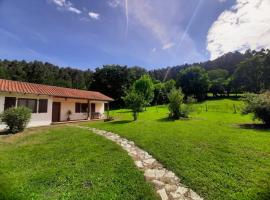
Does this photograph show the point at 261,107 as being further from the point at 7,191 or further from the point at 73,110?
the point at 73,110

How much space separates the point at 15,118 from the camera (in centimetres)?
1259

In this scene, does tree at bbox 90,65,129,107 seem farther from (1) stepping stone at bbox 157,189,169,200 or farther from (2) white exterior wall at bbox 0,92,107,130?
(1) stepping stone at bbox 157,189,169,200

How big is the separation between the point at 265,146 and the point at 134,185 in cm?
694

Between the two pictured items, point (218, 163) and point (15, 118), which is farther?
point (15, 118)

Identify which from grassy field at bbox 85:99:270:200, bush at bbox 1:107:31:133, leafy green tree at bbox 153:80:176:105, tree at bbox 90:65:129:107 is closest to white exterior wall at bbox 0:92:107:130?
bush at bbox 1:107:31:133

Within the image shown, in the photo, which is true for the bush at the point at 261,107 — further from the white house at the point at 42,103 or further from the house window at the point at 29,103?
the house window at the point at 29,103

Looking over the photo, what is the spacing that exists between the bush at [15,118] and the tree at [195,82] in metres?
46.9

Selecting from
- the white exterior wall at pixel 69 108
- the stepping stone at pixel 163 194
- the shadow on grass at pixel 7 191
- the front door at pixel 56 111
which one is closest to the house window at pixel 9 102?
the white exterior wall at pixel 69 108

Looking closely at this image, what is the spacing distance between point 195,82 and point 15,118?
157 ft

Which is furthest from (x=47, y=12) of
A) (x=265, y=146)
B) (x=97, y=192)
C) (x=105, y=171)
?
(x=265, y=146)

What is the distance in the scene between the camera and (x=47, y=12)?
10.3m

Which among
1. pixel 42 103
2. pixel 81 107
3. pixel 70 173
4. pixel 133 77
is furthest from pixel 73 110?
pixel 133 77

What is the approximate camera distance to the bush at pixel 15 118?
12422 mm

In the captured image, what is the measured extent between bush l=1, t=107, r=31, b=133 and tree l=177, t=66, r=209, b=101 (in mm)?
46887
